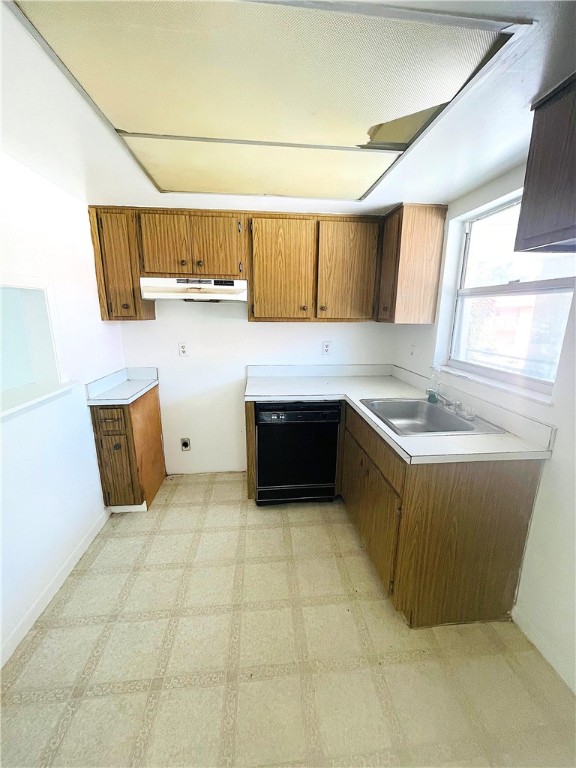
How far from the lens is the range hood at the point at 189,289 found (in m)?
2.05

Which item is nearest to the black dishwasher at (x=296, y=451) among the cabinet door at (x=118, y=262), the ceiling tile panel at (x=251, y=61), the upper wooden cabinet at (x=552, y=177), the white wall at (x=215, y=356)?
the white wall at (x=215, y=356)

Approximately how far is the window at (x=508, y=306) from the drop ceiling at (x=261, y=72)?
33.9 inches

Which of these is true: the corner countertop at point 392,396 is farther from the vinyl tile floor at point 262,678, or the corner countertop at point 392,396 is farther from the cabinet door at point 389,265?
the vinyl tile floor at point 262,678

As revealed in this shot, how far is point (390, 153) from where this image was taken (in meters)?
1.29

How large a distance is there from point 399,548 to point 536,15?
1.80 m

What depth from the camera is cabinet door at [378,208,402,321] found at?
6.64 ft

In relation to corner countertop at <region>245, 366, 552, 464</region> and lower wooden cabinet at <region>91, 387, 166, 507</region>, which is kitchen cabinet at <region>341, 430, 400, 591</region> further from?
lower wooden cabinet at <region>91, 387, 166, 507</region>

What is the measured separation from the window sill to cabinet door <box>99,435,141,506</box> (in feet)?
7.60

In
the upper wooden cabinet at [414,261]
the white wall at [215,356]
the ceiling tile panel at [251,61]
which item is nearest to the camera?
the ceiling tile panel at [251,61]

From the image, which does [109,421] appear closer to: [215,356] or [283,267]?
[215,356]

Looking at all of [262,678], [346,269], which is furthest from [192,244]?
[262,678]

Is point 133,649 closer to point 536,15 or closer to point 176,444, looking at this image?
point 176,444

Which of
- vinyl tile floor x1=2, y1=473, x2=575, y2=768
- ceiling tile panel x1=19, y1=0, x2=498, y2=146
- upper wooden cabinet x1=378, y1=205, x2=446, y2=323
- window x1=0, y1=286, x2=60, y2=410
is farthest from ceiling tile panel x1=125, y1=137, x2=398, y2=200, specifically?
vinyl tile floor x1=2, y1=473, x2=575, y2=768

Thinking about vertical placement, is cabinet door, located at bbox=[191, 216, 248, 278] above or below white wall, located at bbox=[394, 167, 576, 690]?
above
